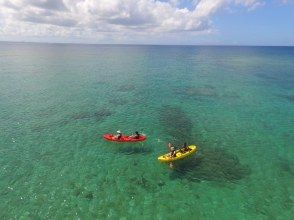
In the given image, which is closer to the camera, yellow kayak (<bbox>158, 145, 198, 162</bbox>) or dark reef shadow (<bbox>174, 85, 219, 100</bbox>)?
yellow kayak (<bbox>158, 145, 198, 162</bbox>)

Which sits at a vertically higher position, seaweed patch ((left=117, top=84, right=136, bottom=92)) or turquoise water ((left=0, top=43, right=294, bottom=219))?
turquoise water ((left=0, top=43, right=294, bottom=219))

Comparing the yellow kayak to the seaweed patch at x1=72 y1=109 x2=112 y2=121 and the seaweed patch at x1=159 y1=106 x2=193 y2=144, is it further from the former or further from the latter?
the seaweed patch at x1=72 y1=109 x2=112 y2=121

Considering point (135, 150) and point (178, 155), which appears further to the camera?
point (135, 150)

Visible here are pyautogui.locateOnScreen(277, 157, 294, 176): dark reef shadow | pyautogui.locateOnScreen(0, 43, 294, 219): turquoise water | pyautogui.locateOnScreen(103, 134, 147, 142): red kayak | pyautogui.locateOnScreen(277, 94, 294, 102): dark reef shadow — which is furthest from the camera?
pyautogui.locateOnScreen(277, 94, 294, 102): dark reef shadow

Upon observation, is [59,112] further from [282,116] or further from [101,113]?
[282,116]

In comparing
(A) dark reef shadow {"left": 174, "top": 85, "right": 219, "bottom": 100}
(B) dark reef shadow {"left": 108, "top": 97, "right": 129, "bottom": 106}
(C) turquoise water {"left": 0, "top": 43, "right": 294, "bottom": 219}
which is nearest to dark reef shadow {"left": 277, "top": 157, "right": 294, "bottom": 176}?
(C) turquoise water {"left": 0, "top": 43, "right": 294, "bottom": 219}

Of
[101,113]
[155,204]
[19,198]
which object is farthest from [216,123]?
[19,198]

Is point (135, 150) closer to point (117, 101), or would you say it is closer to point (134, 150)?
point (134, 150)

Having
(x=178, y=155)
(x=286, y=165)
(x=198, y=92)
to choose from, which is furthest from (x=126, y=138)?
(x=198, y=92)

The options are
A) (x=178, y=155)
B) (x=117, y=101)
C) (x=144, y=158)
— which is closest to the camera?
(x=178, y=155)
